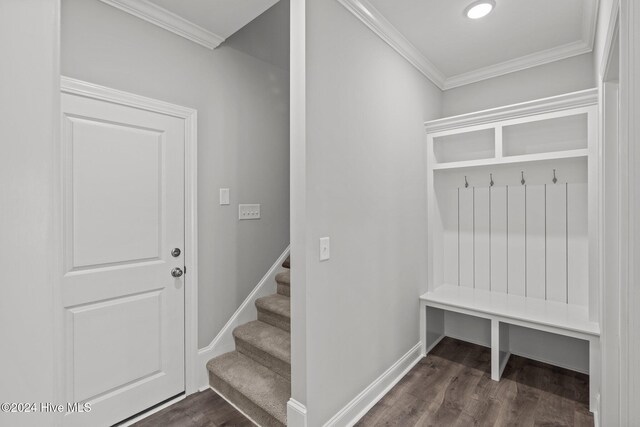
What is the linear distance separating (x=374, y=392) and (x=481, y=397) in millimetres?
723

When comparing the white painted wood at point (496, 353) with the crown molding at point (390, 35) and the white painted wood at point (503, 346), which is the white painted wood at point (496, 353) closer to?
the white painted wood at point (503, 346)

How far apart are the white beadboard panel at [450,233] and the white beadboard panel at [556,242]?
2.30ft

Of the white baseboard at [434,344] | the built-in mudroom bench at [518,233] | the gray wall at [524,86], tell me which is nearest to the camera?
the built-in mudroom bench at [518,233]

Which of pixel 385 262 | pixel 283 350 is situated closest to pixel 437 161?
pixel 385 262

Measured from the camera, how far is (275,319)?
2.46 m

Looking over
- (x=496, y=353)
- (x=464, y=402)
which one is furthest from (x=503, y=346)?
(x=464, y=402)

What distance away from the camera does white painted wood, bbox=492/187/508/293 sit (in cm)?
269

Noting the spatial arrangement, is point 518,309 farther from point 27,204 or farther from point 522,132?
point 27,204

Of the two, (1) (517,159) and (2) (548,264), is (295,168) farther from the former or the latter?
(2) (548,264)

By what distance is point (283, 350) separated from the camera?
2098 millimetres

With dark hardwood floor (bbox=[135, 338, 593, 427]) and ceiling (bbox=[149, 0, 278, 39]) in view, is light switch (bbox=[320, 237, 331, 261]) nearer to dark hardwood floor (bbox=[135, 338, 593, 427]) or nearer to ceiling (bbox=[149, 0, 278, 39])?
dark hardwood floor (bbox=[135, 338, 593, 427])

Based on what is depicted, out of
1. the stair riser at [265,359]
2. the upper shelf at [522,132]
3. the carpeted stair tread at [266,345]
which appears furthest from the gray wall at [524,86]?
the stair riser at [265,359]

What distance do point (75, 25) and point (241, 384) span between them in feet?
7.50

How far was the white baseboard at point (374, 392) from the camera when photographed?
182 centimetres
